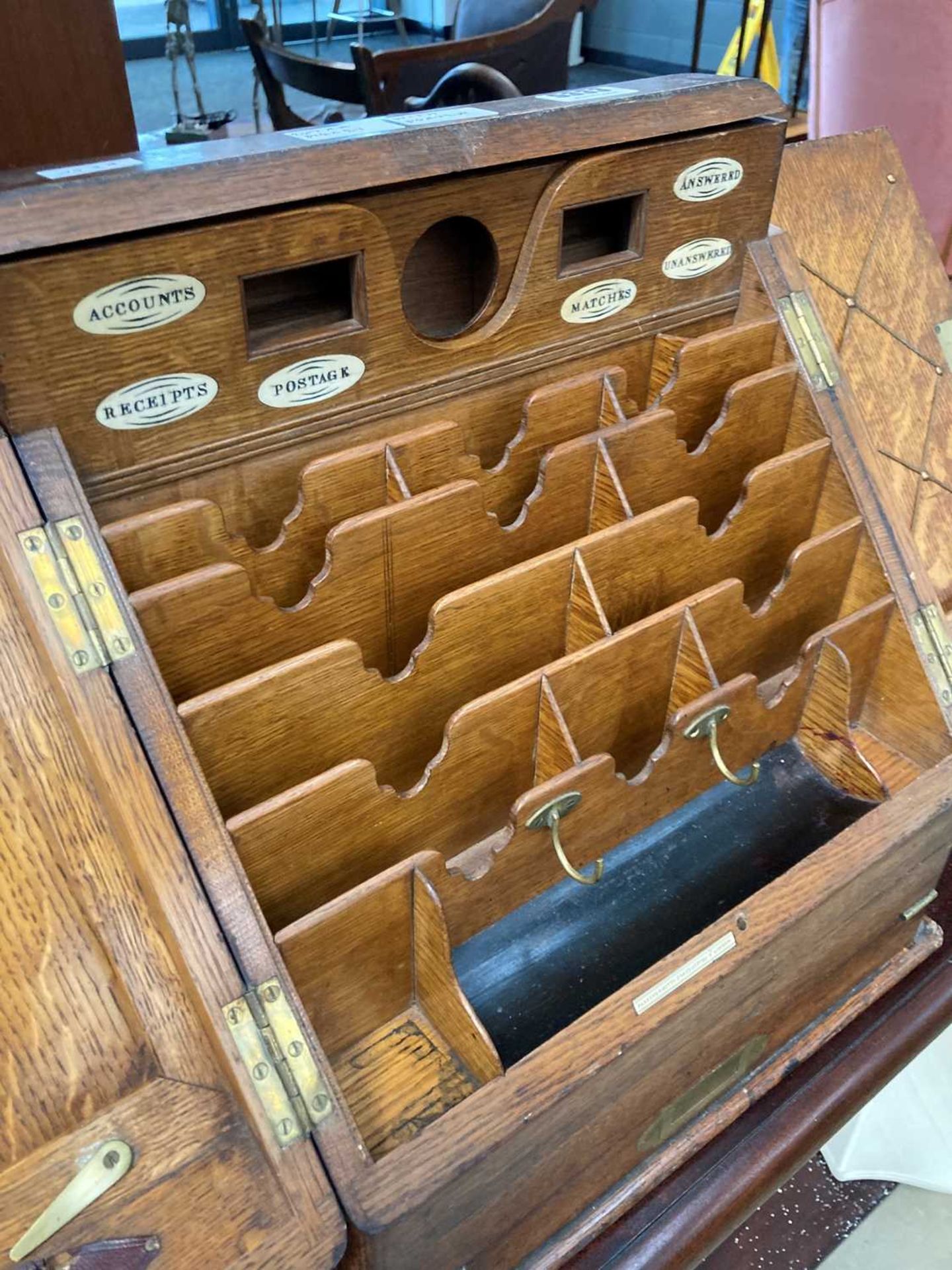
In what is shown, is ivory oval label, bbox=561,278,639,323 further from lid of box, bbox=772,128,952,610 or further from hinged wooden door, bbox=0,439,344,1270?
hinged wooden door, bbox=0,439,344,1270

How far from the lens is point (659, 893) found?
0.74 metres

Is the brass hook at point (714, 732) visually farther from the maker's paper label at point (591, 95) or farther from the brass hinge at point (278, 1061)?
the maker's paper label at point (591, 95)

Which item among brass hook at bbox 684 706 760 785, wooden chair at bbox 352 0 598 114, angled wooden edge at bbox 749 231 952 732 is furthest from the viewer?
wooden chair at bbox 352 0 598 114

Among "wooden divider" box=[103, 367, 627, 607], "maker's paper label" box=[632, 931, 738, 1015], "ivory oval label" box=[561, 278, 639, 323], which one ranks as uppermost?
"ivory oval label" box=[561, 278, 639, 323]

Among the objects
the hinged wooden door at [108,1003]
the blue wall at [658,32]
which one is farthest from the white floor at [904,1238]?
the blue wall at [658,32]

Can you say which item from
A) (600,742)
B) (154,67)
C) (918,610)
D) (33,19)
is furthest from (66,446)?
(154,67)

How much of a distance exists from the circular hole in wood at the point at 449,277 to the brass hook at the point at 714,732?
33 centimetres

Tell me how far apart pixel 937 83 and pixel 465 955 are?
116 centimetres

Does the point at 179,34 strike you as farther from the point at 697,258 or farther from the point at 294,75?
the point at 697,258

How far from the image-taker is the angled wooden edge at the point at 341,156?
0.53m

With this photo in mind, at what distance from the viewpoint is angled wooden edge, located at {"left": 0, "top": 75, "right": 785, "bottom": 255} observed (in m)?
0.53

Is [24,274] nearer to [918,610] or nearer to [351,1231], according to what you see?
[351,1231]

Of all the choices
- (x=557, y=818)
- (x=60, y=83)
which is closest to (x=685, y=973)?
(x=557, y=818)

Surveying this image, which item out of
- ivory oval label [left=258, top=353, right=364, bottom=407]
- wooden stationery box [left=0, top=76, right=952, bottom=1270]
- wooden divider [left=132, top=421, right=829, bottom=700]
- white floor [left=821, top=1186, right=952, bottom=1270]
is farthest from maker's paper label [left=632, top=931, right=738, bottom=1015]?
white floor [left=821, top=1186, right=952, bottom=1270]
